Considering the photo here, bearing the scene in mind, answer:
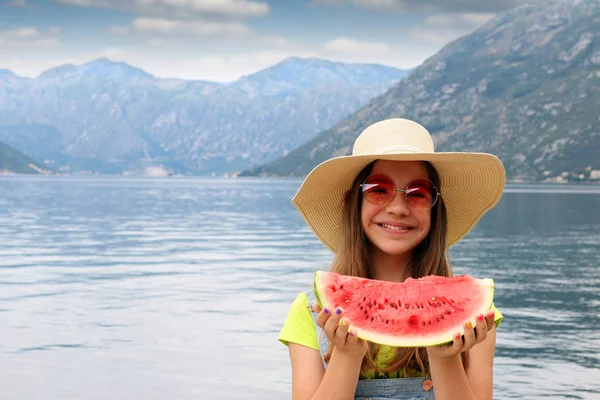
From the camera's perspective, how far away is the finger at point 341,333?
10.7ft

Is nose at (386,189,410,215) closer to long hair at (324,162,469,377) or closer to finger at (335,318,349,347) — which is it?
long hair at (324,162,469,377)

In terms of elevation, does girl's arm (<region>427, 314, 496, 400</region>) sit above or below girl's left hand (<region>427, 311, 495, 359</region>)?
below

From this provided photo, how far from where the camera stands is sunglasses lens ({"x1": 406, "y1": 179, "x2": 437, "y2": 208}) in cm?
412

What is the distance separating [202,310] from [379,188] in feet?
92.2

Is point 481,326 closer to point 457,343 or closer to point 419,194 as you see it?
point 457,343

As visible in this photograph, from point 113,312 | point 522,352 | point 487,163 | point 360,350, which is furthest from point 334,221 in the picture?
point 113,312

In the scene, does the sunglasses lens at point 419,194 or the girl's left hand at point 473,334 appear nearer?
the girl's left hand at point 473,334

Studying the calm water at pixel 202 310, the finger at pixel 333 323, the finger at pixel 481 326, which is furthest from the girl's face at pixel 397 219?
the calm water at pixel 202 310

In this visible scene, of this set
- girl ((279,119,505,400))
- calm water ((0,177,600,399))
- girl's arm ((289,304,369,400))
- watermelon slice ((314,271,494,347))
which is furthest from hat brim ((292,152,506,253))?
calm water ((0,177,600,399))

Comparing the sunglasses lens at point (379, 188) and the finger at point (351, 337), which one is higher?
the sunglasses lens at point (379, 188)

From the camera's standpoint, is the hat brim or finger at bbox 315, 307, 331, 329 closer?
finger at bbox 315, 307, 331, 329

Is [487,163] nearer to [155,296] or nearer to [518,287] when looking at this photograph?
[155,296]

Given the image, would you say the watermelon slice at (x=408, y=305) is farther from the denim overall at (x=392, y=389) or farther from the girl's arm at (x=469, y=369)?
the denim overall at (x=392, y=389)

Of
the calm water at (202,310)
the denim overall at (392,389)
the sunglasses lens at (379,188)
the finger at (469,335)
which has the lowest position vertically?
the calm water at (202,310)
